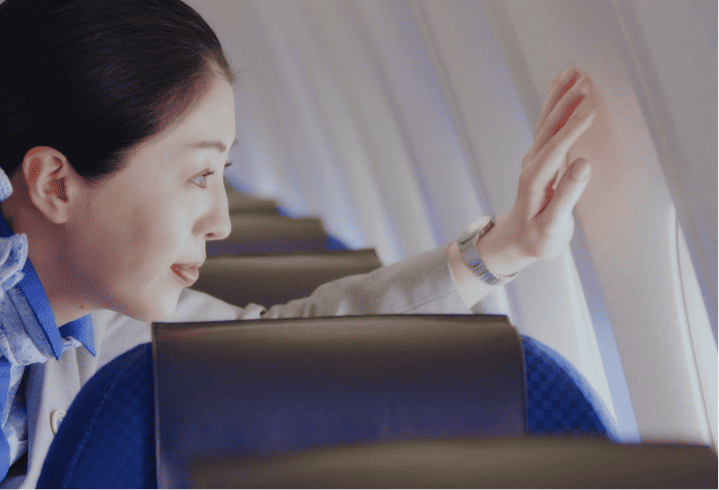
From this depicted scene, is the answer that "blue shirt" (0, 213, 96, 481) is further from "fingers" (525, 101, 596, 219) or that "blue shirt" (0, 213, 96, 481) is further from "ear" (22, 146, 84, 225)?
"fingers" (525, 101, 596, 219)

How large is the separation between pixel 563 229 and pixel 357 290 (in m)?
0.49

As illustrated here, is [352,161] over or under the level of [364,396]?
over

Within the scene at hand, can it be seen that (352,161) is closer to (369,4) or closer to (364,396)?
(369,4)

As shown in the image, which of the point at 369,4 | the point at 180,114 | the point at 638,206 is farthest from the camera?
the point at 369,4

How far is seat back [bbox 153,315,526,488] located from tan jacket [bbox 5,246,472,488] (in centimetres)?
54

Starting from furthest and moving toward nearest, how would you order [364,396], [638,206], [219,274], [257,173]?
[257,173] → [219,274] → [638,206] → [364,396]

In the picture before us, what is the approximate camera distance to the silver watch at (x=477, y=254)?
1.16 m

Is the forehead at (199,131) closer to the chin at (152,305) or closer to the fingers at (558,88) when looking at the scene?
the chin at (152,305)

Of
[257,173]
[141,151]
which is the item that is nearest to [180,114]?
[141,151]

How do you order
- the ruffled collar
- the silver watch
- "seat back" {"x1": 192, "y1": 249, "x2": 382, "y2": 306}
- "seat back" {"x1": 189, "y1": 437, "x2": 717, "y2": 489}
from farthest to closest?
"seat back" {"x1": 192, "y1": 249, "x2": 382, "y2": 306}, the silver watch, the ruffled collar, "seat back" {"x1": 189, "y1": 437, "x2": 717, "y2": 489}

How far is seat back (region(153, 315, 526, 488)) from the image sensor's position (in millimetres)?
568

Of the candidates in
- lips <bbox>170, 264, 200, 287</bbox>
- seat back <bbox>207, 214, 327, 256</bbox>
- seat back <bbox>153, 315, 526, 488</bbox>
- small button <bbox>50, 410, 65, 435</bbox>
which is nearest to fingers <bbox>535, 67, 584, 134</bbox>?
seat back <bbox>153, 315, 526, 488</bbox>

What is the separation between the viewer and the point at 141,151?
896 millimetres

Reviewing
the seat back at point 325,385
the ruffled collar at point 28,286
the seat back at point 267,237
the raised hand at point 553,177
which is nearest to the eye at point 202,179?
the ruffled collar at point 28,286
